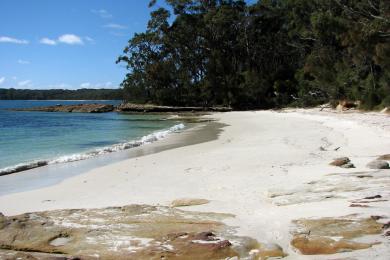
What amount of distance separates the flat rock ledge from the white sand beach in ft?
1.23

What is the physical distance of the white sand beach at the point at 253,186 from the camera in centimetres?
514

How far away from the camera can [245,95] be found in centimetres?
5494

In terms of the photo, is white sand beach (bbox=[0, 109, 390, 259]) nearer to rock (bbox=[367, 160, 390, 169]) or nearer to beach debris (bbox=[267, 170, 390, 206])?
beach debris (bbox=[267, 170, 390, 206])

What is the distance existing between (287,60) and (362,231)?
58616 mm

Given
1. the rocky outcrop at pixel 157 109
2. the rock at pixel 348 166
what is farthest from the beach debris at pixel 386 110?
the rocky outcrop at pixel 157 109

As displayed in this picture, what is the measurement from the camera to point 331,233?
4.33 metres

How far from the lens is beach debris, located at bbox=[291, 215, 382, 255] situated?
4020 mm

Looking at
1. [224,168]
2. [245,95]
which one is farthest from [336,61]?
[224,168]

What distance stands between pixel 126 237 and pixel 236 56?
58931mm

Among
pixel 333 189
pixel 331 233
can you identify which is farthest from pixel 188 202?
pixel 331 233

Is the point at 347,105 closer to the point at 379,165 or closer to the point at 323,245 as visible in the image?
the point at 379,165

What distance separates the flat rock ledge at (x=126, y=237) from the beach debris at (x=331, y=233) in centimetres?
32

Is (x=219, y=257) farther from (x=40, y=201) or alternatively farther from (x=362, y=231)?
(x=40, y=201)

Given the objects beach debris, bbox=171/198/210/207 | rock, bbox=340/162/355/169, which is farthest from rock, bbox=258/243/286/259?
rock, bbox=340/162/355/169
